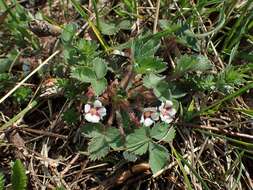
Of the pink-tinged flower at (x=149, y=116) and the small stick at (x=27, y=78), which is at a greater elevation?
the small stick at (x=27, y=78)

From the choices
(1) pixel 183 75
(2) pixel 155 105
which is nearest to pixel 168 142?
(2) pixel 155 105

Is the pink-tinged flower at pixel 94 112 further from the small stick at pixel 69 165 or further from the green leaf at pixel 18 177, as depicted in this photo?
the green leaf at pixel 18 177

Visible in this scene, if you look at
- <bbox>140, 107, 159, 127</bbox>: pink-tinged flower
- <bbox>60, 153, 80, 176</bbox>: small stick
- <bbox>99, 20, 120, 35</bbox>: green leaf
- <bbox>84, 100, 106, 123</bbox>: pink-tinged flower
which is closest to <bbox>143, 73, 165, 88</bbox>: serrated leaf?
<bbox>140, 107, 159, 127</bbox>: pink-tinged flower

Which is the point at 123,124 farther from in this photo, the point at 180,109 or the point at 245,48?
the point at 245,48

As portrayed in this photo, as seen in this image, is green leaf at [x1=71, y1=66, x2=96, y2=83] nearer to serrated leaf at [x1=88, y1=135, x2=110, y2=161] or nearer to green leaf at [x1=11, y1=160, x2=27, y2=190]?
serrated leaf at [x1=88, y1=135, x2=110, y2=161]

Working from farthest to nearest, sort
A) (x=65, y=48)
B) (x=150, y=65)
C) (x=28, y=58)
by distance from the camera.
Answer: (x=28, y=58) → (x=65, y=48) → (x=150, y=65)

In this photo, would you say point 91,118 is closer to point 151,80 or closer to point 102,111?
point 102,111

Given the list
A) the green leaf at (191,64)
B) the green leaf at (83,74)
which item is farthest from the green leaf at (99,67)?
the green leaf at (191,64)
